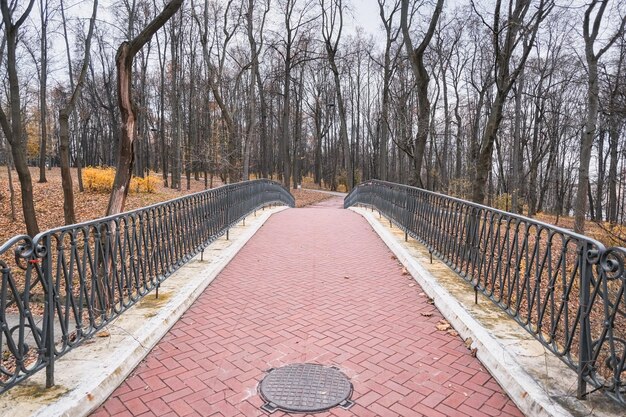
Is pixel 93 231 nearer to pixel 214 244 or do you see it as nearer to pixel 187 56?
pixel 214 244

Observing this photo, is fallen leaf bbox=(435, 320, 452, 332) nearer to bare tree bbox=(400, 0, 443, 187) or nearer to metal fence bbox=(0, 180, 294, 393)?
metal fence bbox=(0, 180, 294, 393)

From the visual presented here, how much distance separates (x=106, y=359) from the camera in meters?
3.50

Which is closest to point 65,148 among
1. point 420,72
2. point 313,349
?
point 420,72

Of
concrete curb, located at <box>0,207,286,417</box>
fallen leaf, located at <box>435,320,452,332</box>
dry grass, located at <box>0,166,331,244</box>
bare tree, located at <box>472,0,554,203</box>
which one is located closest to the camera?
concrete curb, located at <box>0,207,286,417</box>

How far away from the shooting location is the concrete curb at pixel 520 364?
2.90 metres

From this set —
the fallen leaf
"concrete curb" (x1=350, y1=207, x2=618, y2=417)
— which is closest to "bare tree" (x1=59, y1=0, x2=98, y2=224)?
the fallen leaf

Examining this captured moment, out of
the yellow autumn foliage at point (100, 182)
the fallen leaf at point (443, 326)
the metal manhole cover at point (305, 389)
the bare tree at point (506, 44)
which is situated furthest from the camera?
the yellow autumn foliage at point (100, 182)

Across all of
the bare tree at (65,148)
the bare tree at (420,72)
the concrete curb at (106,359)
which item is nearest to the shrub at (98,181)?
the bare tree at (65,148)

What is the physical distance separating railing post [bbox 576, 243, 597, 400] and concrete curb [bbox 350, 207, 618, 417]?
4.7 inches

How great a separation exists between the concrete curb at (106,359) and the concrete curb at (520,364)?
3053 millimetres

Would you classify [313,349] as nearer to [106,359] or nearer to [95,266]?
[106,359]

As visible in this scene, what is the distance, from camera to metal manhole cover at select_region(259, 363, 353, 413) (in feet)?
10.3

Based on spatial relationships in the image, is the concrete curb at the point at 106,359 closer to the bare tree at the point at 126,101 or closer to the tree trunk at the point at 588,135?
the bare tree at the point at 126,101

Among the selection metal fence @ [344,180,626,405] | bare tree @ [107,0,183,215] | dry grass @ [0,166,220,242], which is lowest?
dry grass @ [0,166,220,242]
